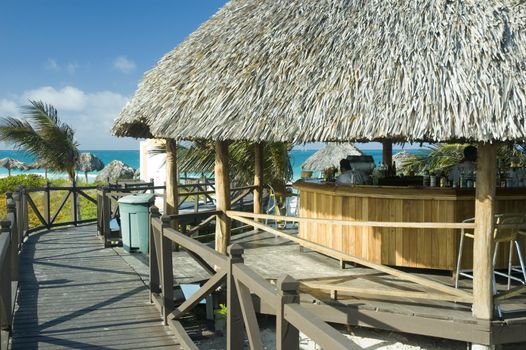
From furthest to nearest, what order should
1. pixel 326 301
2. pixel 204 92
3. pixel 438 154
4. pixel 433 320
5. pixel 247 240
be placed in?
pixel 438 154
pixel 247 240
pixel 204 92
pixel 326 301
pixel 433 320

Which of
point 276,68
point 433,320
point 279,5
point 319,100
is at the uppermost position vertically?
point 279,5

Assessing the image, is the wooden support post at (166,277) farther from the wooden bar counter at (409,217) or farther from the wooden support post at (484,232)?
the wooden support post at (484,232)

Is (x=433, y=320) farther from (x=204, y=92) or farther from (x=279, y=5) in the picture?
(x=279, y=5)

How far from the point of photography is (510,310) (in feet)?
16.9

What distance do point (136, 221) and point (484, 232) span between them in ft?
16.6

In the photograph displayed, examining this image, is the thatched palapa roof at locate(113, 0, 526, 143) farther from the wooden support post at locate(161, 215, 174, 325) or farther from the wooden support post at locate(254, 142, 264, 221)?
the wooden support post at locate(254, 142, 264, 221)

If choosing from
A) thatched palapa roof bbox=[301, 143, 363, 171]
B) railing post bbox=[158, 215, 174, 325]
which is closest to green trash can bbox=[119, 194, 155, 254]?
railing post bbox=[158, 215, 174, 325]

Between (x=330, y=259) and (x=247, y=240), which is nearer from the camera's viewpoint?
(x=330, y=259)

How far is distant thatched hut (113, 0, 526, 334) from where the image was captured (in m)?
4.66

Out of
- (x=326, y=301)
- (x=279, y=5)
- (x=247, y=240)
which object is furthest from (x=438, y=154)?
(x=326, y=301)

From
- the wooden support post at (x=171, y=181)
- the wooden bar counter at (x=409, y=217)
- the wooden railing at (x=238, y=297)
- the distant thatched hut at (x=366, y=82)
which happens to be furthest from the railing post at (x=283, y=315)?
the wooden support post at (x=171, y=181)

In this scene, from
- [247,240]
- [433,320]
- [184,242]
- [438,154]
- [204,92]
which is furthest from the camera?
[438,154]

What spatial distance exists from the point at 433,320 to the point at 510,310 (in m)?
0.80

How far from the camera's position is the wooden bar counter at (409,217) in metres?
6.16
